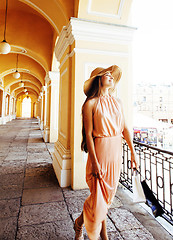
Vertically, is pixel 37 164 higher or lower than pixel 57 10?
lower

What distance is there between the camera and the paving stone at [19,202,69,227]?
1967mm

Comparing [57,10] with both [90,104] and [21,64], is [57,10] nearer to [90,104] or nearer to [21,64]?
[90,104]

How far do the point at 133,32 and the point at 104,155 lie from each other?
9.17ft

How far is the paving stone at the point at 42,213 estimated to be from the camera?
1.97 meters

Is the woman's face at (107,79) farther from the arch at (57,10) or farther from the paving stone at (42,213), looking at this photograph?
the arch at (57,10)

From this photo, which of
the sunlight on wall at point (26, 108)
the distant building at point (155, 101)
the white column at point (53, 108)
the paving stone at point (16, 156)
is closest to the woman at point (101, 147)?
the paving stone at point (16, 156)

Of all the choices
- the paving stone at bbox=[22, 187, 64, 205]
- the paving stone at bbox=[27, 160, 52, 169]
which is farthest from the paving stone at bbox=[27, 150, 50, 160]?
the paving stone at bbox=[22, 187, 64, 205]

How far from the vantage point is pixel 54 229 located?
1.81 metres

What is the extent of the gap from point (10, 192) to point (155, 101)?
70.5 ft

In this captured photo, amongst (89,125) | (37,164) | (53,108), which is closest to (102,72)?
(89,125)

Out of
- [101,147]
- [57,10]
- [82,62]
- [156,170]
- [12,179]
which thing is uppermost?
[57,10]

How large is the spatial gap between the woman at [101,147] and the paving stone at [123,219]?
0.71 m

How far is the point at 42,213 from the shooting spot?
6.96ft

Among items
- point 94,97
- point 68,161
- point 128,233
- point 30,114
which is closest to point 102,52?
point 94,97
